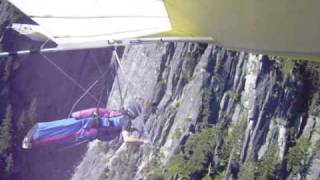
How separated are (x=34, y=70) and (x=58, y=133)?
11.8 ft

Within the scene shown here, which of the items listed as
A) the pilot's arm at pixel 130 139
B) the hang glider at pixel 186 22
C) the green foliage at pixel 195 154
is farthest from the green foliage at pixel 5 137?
the hang glider at pixel 186 22

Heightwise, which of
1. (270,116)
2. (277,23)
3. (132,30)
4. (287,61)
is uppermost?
(287,61)

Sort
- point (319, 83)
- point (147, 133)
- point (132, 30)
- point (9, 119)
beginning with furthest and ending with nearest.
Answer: point (9, 119)
point (147, 133)
point (319, 83)
point (132, 30)

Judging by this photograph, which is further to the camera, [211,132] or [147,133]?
[147,133]

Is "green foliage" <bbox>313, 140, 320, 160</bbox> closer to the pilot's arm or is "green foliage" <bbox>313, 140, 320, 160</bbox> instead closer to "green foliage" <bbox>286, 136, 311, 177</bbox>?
"green foliage" <bbox>286, 136, 311, 177</bbox>

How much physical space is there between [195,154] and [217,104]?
1.38m

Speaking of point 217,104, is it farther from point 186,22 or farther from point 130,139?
point 186,22

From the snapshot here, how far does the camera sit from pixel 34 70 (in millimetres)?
21281

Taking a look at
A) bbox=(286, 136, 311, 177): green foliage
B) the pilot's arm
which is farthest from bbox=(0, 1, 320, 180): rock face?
the pilot's arm

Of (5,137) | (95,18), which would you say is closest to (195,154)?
(5,137)

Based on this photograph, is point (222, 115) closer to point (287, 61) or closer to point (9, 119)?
point (287, 61)

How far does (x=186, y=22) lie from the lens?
3924mm

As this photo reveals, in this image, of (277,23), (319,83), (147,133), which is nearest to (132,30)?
Result: (277,23)

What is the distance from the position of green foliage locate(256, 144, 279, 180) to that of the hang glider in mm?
8534
